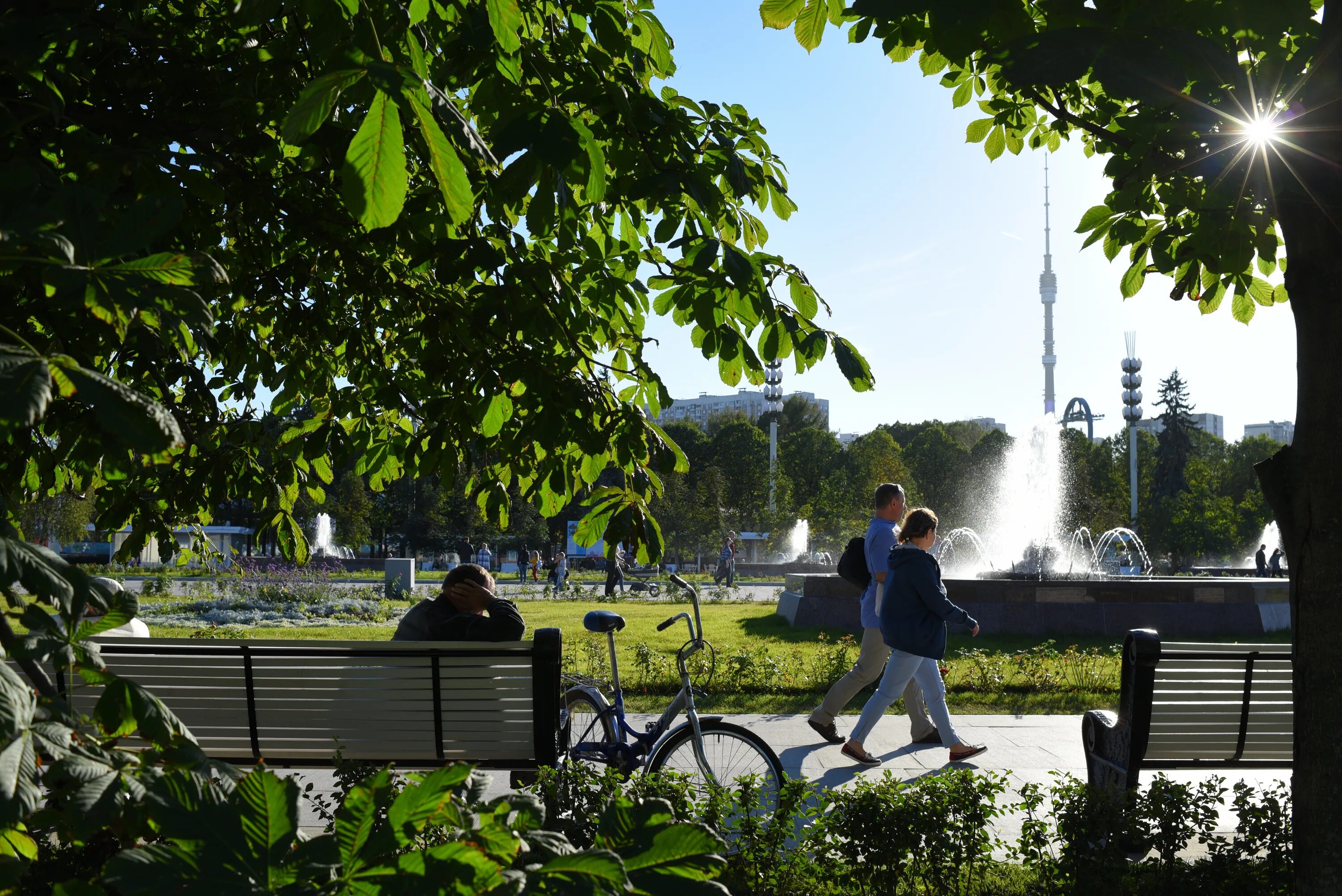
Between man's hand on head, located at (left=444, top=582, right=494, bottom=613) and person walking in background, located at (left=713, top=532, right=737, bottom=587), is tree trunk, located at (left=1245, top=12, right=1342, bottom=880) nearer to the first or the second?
man's hand on head, located at (left=444, top=582, right=494, bottom=613)

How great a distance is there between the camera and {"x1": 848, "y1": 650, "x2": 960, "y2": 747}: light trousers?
7.05 meters

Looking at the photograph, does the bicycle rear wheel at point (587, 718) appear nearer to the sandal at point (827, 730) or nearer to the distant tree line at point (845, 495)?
the sandal at point (827, 730)

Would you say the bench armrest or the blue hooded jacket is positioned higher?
the blue hooded jacket

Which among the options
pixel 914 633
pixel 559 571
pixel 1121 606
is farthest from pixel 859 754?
pixel 559 571

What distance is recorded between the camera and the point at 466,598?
577 cm

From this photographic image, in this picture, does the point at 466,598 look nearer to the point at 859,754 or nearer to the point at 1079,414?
the point at 859,754

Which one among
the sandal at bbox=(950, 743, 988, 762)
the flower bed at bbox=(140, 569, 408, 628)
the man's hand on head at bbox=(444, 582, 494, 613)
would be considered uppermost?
the man's hand on head at bbox=(444, 582, 494, 613)

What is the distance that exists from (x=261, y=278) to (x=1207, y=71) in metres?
4.44

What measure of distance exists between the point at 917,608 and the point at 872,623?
93cm

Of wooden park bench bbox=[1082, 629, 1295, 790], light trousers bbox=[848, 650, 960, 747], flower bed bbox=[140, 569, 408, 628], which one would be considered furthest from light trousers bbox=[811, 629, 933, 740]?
flower bed bbox=[140, 569, 408, 628]

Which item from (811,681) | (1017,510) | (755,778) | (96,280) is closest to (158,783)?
(96,280)

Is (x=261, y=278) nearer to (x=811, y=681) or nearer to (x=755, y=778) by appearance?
(x=755, y=778)

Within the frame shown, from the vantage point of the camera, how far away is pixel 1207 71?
2.42m

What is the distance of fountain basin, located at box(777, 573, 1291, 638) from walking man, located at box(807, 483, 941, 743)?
767 centimetres
